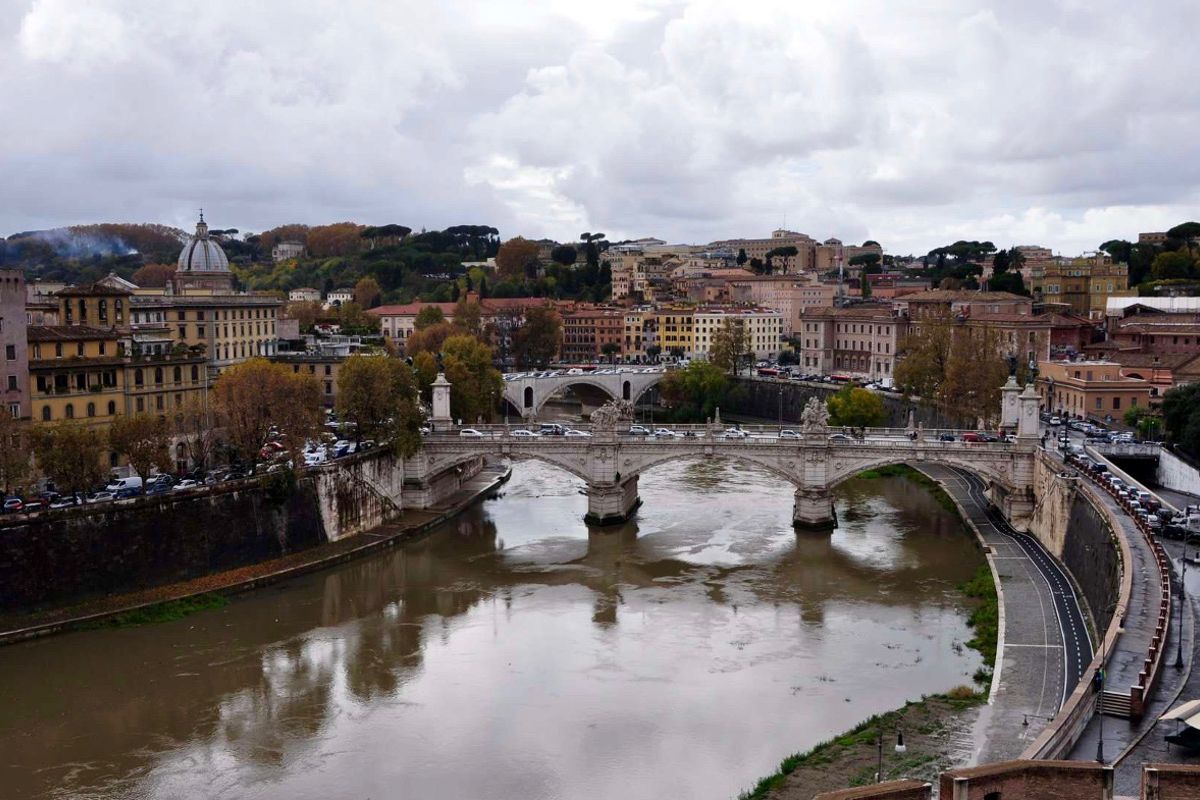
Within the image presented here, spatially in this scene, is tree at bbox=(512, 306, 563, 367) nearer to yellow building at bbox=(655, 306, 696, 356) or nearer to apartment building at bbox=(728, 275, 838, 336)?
yellow building at bbox=(655, 306, 696, 356)

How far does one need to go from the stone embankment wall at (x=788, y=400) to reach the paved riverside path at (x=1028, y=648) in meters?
20.4

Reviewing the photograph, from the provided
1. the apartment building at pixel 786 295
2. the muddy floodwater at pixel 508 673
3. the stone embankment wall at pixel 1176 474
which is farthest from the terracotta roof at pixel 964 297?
the muddy floodwater at pixel 508 673

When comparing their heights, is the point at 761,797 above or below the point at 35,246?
below

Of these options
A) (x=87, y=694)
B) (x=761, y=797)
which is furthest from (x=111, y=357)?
(x=761, y=797)

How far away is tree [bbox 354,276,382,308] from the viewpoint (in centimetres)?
9419

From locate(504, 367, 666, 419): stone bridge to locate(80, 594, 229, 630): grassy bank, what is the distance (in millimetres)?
29997

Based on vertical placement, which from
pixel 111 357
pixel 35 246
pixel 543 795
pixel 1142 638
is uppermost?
pixel 35 246

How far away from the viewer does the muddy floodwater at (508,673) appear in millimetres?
17969

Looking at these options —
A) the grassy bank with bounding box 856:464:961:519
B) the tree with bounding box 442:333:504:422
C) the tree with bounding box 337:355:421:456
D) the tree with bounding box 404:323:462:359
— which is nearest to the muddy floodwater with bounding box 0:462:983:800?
the tree with bounding box 337:355:421:456

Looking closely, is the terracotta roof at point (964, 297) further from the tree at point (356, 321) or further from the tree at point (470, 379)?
the tree at point (356, 321)

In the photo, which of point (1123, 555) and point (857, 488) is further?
point (857, 488)

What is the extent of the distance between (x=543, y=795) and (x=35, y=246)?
331ft

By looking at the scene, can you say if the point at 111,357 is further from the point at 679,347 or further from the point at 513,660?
the point at 679,347

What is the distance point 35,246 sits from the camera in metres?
104
